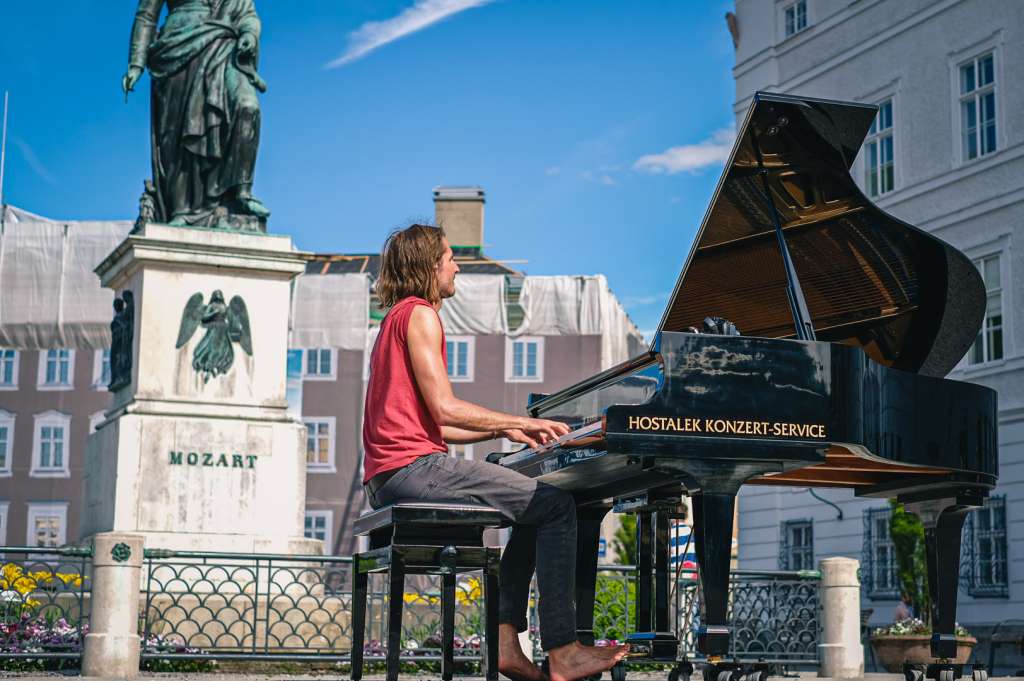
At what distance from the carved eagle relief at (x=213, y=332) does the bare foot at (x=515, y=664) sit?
7.24m

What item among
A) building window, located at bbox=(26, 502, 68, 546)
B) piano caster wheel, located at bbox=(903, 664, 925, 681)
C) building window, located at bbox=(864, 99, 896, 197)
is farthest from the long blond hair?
building window, located at bbox=(26, 502, 68, 546)

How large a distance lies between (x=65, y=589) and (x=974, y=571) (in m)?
16.3

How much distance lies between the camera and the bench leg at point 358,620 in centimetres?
609

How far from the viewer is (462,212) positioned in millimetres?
55812

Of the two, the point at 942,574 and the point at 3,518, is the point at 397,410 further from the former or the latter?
the point at 3,518

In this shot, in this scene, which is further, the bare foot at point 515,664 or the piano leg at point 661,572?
the piano leg at point 661,572

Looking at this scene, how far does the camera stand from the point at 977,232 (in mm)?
24562

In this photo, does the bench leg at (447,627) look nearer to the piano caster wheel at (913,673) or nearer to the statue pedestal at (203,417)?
the piano caster wheel at (913,673)

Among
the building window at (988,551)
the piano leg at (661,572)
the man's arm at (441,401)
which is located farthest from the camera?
the building window at (988,551)

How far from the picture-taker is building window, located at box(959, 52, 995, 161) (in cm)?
2444

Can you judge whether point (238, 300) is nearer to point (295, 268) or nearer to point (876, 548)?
point (295, 268)

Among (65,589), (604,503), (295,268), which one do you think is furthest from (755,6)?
(604,503)

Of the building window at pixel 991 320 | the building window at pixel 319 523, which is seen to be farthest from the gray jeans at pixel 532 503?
the building window at pixel 319 523

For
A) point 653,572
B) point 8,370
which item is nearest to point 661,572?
point 653,572
